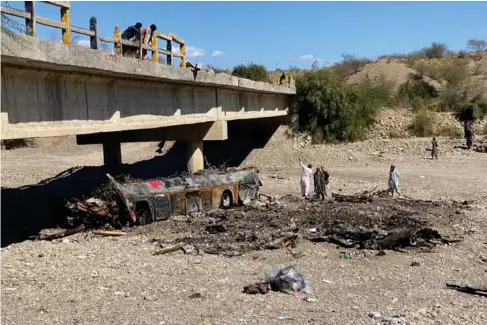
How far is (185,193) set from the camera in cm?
1516

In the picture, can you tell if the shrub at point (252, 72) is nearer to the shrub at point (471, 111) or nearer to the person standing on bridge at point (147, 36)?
the shrub at point (471, 111)

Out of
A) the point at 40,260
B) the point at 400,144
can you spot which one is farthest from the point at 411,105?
the point at 40,260

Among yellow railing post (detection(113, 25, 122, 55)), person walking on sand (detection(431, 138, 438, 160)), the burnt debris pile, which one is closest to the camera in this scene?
the burnt debris pile

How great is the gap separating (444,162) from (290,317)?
23.0 metres

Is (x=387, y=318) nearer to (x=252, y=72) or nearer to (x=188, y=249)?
(x=188, y=249)

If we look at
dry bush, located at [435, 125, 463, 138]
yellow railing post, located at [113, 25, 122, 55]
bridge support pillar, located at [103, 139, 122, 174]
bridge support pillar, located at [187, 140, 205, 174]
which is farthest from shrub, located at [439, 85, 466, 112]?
yellow railing post, located at [113, 25, 122, 55]

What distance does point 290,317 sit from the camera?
750 centimetres

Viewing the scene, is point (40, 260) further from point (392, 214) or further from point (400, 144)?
point (400, 144)

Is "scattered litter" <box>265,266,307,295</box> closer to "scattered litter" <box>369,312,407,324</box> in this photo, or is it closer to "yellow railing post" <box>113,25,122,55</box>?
"scattered litter" <box>369,312,407,324</box>

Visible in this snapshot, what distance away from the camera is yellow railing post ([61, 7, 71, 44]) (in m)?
10.2

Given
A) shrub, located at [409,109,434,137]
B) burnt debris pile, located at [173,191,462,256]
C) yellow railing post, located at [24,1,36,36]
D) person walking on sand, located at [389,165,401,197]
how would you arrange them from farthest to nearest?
shrub, located at [409,109,434,137], person walking on sand, located at [389,165,401,197], burnt debris pile, located at [173,191,462,256], yellow railing post, located at [24,1,36,36]

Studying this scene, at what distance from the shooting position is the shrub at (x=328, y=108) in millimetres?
34656

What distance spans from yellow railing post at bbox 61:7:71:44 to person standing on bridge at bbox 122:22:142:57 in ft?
10.3

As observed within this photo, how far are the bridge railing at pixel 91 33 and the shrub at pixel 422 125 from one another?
77.3ft
